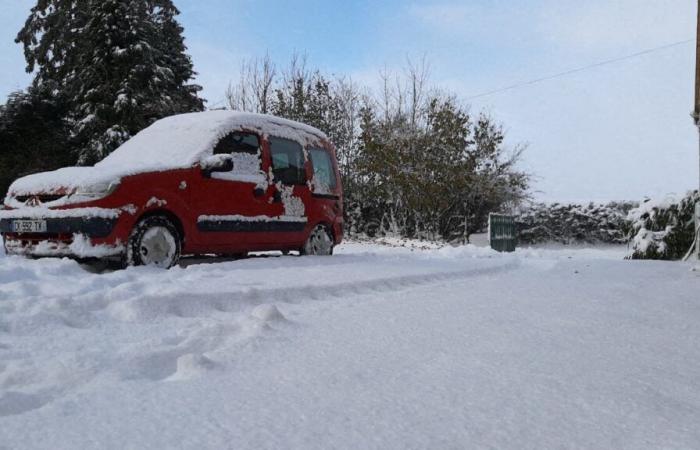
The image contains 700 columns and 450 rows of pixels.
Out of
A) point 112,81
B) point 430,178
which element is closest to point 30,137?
point 112,81

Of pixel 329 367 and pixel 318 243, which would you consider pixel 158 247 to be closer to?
pixel 318 243

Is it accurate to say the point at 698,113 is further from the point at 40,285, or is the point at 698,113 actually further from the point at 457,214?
the point at 40,285

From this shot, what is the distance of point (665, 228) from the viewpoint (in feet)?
31.9

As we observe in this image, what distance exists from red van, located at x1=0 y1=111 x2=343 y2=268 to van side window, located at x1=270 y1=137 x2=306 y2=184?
0.04ft

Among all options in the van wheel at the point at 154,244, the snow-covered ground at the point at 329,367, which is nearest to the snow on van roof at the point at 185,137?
the van wheel at the point at 154,244

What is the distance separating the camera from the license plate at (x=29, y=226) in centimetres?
463

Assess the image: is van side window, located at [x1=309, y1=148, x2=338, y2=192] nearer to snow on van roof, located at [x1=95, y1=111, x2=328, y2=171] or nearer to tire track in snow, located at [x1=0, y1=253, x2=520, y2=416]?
snow on van roof, located at [x1=95, y1=111, x2=328, y2=171]

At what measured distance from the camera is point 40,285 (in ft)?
11.2

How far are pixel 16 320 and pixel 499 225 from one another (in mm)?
12216

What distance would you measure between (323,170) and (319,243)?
1.01m

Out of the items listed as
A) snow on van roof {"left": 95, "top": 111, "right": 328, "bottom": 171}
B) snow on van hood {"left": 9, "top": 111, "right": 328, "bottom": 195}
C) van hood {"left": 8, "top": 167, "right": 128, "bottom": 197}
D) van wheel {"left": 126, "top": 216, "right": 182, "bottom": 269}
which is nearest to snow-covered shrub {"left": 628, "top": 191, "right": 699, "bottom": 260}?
snow on van hood {"left": 9, "top": 111, "right": 328, "bottom": 195}

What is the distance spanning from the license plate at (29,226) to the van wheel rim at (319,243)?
3.15 m

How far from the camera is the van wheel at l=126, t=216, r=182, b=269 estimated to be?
475 centimetres

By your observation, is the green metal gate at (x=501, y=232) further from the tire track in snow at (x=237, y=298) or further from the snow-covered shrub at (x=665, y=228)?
the tire track in snow at (x=237, y=298)
